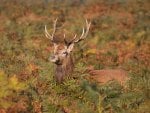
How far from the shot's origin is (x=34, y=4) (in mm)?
27641

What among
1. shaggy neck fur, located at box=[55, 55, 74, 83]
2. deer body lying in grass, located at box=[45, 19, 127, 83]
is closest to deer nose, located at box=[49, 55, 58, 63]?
deer body lying in grass, located at box=[45, 19, 127, 83]

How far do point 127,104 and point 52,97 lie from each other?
1.74 m

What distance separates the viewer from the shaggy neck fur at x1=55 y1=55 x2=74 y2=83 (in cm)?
1127

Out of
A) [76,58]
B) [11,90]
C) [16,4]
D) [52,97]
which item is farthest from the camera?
[16,4]

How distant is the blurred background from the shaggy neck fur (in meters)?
0.17

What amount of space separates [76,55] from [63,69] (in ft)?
14.8

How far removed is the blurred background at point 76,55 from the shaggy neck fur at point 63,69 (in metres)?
0.17

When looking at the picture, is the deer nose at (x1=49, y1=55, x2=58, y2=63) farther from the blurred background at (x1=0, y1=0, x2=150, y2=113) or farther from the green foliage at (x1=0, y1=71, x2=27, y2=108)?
the green foliage at (x1=0, y1=71, x2=27, y2=108)

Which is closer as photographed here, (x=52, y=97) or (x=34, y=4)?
(x=52, y=97)

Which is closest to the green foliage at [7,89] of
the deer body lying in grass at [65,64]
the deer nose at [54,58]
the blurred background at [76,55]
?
the blurred background at [76,55]

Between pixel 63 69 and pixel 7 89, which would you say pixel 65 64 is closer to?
pixel 63 69

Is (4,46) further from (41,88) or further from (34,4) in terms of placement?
(34,4)

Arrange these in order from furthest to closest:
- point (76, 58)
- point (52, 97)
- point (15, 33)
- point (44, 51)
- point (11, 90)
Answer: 1. point (15, 33)
2. point (44, 51)
3. point (76, 58)
4. point (52, 97)
5. point (11, 90)

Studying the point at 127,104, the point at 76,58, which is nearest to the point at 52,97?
the point at 127,104
